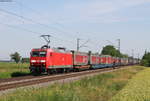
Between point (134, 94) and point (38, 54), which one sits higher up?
point (38, 54)

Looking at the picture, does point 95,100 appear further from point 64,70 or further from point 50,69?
point 64,70

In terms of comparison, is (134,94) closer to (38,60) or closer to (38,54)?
(38,60)

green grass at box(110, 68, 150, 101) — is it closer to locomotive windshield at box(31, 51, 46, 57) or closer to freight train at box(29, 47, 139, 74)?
freight train at box(29, 47, 139, 74)

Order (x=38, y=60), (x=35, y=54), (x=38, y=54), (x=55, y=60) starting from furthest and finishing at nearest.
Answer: (x=55, y=60) → (x=35, y=54) → (x=38, y=54) → (x=38, y=60)

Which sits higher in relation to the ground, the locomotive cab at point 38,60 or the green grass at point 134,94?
the locomotive cab at point 38,60

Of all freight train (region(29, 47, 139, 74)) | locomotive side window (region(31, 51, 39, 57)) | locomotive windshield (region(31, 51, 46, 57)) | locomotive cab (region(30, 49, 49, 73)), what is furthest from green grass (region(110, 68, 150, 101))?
locomotive side window (region(31, 51, 39, 57))

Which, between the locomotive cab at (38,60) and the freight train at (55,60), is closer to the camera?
the locomotive cab at (38,60)

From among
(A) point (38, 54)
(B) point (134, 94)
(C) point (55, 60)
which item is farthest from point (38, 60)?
(B) point (134, 94)

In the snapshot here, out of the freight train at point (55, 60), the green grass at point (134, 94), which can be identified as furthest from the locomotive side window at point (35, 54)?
the green grass at point (134, 94)

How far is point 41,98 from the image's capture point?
1247cm

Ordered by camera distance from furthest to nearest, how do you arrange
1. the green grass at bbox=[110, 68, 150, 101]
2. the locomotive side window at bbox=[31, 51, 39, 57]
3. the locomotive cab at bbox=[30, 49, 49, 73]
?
the locomotive side window at bbox=[31, 51, 39, 57]
the locomotive cab at bbox=[30, 49, 49, 73]
the green grass at bbox=[110, 68, 150, 101]

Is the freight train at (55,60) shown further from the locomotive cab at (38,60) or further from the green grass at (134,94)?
the green grass at (134,94)

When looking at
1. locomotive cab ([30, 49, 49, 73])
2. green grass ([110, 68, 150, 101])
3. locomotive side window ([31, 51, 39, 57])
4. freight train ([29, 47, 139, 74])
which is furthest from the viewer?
locomotive side window ([31, 51, 39, 57])

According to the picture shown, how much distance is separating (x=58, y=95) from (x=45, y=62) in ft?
70.1
